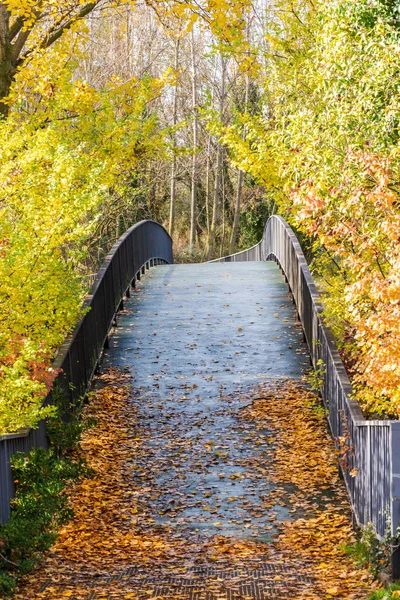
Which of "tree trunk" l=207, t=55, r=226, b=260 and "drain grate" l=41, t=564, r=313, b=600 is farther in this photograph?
"tree trunk" l=207, t=55, r=226, b=260

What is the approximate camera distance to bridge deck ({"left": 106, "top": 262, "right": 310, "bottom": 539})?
9656 millimetres

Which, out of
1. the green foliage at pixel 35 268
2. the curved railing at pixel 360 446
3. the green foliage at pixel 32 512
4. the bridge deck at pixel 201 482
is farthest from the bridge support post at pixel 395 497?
the green foliage at pixel 35 268

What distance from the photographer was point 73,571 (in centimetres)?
762

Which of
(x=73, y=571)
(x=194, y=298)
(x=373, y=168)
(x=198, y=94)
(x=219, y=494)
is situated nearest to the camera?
(x=73, y=571)

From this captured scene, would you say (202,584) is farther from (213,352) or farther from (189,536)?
(213,352)

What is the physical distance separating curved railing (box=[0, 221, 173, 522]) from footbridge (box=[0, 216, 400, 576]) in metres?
0.02

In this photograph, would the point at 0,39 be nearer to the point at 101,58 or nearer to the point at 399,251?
the point at 399,251

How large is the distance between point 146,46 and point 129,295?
1075 inches

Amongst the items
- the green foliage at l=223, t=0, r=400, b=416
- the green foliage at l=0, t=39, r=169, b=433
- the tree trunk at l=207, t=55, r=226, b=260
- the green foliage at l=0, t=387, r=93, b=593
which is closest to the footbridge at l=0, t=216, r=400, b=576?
the green foliage at l=0, t=387, r=93, b=593

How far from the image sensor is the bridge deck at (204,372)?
9.66 meters

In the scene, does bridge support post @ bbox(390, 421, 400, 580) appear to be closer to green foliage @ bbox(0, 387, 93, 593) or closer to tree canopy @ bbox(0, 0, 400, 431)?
tree canopy @ bbox(0, 0, 400, 431)

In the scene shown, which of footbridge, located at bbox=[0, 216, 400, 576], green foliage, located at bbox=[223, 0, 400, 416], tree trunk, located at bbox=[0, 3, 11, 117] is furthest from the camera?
tree trunk, located at bbox=[0, 3, 11, 117]

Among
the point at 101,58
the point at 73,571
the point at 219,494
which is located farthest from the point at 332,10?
the point at 101,58

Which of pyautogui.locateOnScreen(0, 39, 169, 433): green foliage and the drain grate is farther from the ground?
pyautogui.locateOnScreen(0, 39, 169, 433): green foliage
